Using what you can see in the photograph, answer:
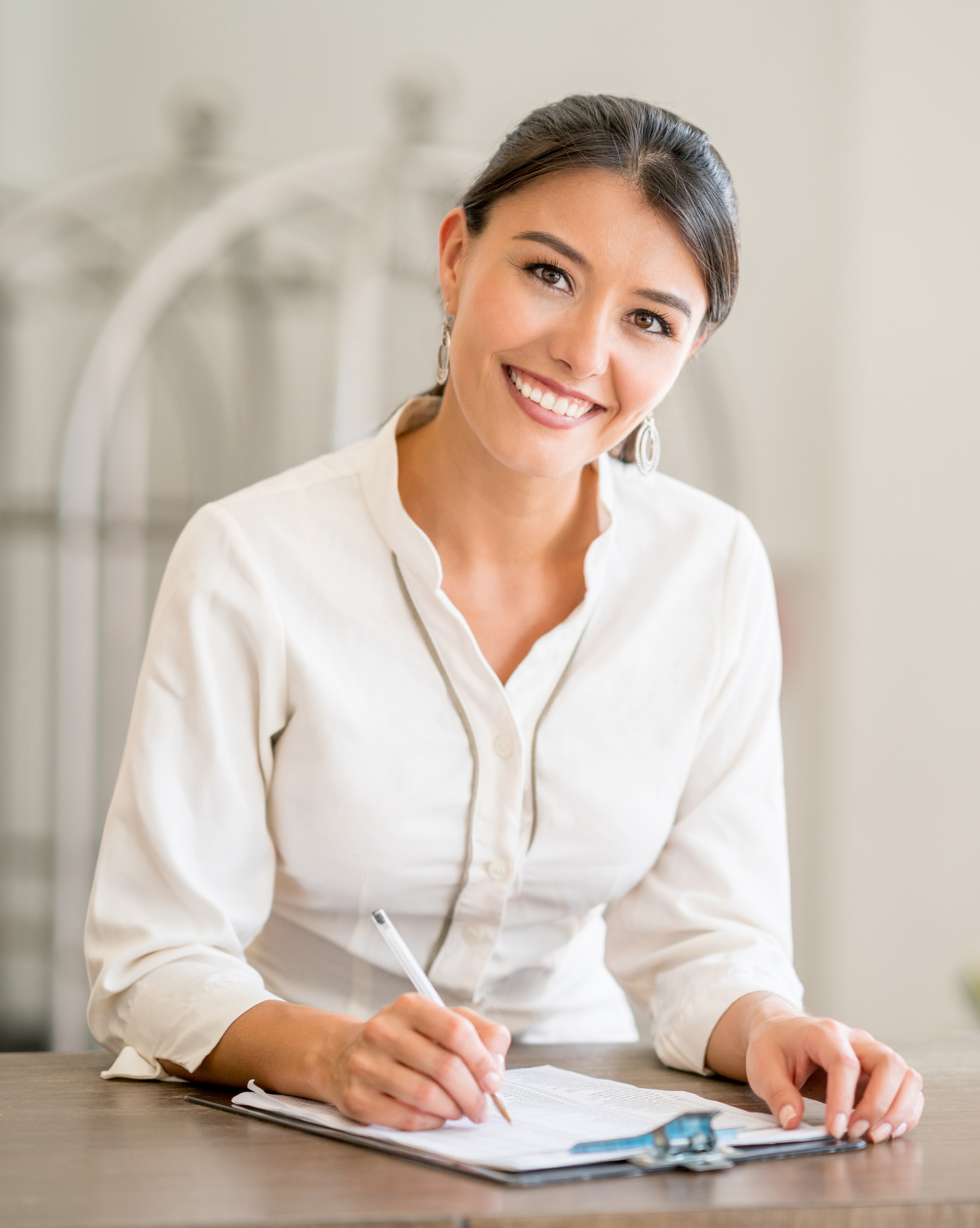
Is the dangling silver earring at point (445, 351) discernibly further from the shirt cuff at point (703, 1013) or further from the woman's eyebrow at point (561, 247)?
A: the shirt cuff at point (703, 1013)

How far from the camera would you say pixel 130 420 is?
2354mm

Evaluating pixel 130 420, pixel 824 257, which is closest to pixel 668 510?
pixel 130 420

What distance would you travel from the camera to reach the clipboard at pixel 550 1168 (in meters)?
0.82

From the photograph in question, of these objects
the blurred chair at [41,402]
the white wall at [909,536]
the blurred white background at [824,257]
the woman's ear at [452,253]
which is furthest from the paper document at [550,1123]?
the white wall at [909,536]

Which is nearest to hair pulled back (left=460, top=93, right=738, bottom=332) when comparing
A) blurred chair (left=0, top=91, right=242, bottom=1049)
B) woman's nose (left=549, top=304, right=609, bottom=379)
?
woman's nose (left=549, top=304, right=609, bottom=379)

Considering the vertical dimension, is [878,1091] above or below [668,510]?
below

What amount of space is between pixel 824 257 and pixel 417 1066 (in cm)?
288

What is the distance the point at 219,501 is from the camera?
1.30 meters

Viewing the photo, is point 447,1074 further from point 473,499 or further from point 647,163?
point 647,163

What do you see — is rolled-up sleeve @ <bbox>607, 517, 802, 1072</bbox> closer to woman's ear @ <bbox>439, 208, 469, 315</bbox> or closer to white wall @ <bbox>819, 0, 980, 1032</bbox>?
→ woman's ear @ <bbox>439, 208, 469, 315</bbox>

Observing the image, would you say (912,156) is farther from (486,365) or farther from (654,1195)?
(654,1195)

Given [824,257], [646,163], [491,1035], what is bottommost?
[491,1035]

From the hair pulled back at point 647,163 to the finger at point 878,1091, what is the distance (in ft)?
2.36

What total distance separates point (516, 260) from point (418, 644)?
1.26 feet
